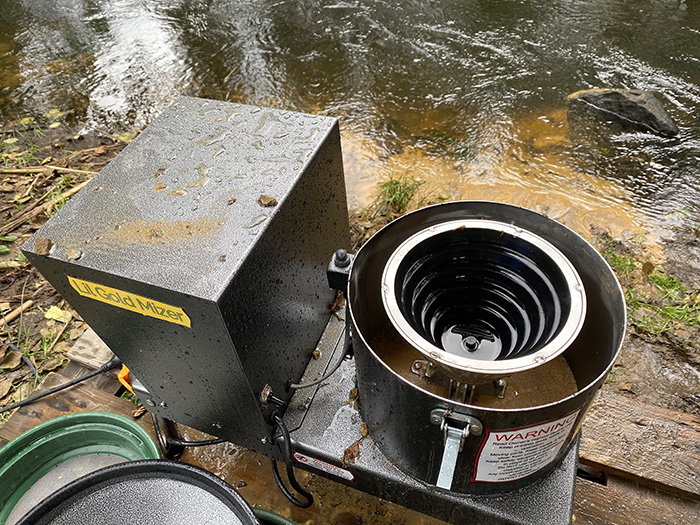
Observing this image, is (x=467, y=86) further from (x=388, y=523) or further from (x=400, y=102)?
(x=388, y=523)

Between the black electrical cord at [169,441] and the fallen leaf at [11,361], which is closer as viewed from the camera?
the black electrical cord at [169,441]

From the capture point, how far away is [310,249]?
141cm

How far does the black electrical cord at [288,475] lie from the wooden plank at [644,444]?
1.02 meters

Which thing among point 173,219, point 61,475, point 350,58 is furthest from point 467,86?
point 61,475

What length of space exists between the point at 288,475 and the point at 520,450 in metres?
0.74

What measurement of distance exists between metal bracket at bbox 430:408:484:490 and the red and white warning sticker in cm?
46

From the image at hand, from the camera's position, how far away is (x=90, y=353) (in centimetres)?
206

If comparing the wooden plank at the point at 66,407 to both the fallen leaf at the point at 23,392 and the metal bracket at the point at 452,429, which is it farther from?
the metal bracket at the point at 452,429

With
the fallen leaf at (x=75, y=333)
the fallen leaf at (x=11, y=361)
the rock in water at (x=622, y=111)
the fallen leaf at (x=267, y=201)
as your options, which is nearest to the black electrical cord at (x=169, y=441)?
the fallen leaf at (x=267, y=201)

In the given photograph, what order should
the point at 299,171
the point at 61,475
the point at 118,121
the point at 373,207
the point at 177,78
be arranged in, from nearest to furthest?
1. the point at 299,171
2. the point at 61,475
3. the point at 373,207
4. the point at 118,121
5. the point at 177,78

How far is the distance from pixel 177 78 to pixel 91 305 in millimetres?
4501

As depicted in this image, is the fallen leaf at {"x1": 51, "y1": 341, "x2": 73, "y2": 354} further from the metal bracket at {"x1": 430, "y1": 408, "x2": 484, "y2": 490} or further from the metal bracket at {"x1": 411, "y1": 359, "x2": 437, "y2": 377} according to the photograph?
the metal bracket at {"x1": 430, "y1": 408, "x2": 484, "y2": 490}

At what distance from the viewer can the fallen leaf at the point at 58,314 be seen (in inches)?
101

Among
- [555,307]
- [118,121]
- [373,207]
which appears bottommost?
[373,207]
